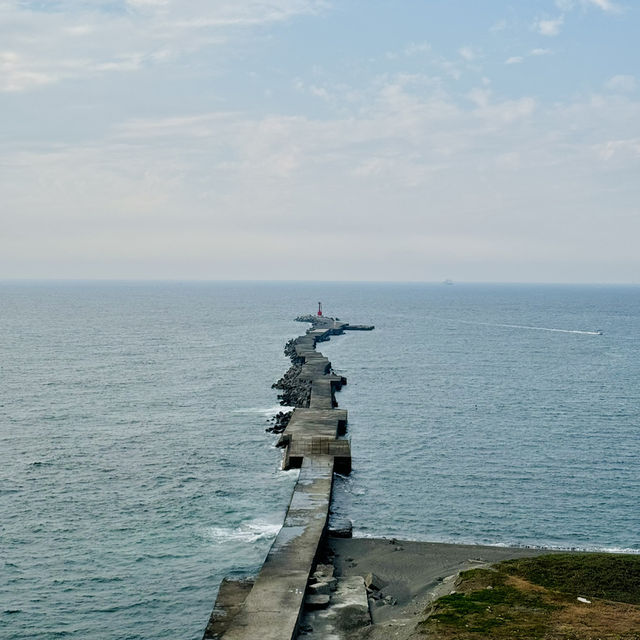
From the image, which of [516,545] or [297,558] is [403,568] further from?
[516,545]

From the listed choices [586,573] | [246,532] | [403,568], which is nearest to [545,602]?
[586,573]

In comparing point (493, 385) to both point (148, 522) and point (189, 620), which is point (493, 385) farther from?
point (189, 620)

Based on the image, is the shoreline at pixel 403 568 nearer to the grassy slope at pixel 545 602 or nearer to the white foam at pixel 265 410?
the grassy slope at pixel 545 602

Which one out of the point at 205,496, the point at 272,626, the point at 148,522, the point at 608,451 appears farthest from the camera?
the point at 608,451

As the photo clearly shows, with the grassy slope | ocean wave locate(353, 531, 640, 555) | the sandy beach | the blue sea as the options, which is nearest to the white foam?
the blue sea

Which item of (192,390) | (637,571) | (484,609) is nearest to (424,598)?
(484,609)

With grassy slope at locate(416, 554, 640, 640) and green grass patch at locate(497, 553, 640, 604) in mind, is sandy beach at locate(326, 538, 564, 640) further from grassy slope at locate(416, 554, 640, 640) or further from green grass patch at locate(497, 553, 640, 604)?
green grass patch at locate(497, 553, 640, 604)

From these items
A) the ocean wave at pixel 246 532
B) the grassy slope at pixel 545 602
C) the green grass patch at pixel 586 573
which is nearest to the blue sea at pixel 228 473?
the ocean wave at pixel 246 532

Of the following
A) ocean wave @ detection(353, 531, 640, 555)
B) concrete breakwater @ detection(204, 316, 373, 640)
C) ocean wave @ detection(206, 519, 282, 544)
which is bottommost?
ocean wave @ detection(206, 519, 282, 544)
